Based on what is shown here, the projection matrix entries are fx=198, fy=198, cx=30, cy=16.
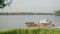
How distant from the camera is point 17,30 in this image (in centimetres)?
381

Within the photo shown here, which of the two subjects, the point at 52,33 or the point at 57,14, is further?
the point at 57,14

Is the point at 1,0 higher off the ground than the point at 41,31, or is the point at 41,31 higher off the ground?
the point at 1,0

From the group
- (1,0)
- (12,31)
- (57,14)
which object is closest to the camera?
(12,31)

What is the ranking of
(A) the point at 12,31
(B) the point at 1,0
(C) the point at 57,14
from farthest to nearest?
(C) the point at 57,14 < (B) the point at 1,0 < (A) the point at 12,31

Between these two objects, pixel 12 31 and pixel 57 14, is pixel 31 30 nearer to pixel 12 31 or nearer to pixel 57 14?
pixel 12 31

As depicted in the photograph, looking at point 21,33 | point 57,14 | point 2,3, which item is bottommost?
point 57,14

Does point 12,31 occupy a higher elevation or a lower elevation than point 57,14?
higher

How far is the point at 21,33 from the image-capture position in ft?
12.6

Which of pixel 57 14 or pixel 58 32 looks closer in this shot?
pixel 58 32

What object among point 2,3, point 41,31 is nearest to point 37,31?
point 41,31

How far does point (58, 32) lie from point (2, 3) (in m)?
1.77

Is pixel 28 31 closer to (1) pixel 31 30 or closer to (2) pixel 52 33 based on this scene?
(1) pixel 31 30

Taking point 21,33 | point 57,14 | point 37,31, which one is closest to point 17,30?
point 21,33

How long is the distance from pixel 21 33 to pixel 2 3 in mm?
1365
